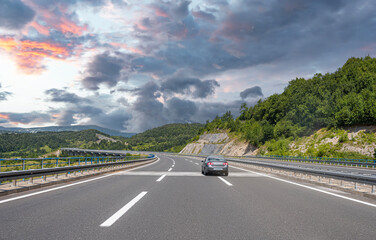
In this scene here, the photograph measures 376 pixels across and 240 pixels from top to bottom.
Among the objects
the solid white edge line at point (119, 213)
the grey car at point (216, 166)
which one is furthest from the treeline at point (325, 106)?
the solid white edge line at point (119, 213)

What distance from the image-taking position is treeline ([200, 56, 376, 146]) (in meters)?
58.5

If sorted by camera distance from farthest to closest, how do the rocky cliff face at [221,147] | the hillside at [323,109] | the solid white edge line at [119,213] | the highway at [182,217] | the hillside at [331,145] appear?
the rocky cliff face at [221,147]
the hillside at [323,109]
the hillside at [331,145]
the solid white edge line at [119,213]
the highway at [182,217]

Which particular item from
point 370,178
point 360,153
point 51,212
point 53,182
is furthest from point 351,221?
point 360,153

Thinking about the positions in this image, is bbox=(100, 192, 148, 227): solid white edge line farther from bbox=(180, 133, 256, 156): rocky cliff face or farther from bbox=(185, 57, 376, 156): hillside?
bbox=(180, 133, 256, 156): rocky cliff face

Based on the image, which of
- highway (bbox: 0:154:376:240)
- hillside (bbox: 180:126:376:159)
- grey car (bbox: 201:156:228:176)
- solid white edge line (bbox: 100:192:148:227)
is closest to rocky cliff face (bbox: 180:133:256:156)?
hillside (bbox: 180:126:376:159)

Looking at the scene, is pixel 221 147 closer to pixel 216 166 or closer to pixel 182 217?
pixel 216 166

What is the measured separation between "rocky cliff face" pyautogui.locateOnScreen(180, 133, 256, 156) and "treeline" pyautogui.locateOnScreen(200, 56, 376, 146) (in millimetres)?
3298

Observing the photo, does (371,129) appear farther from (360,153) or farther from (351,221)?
(351,221)

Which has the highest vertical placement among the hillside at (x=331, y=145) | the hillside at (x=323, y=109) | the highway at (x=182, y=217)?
the hillside at (x=323, y=109)

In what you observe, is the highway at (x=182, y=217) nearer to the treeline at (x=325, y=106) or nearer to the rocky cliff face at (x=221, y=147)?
the treeline at (x=325, y=106)

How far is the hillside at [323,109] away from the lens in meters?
58.4

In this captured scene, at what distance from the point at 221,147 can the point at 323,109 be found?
147 ft

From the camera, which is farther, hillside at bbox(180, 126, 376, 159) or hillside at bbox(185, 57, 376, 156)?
hillside at bbox(185, 57, 376, 156)

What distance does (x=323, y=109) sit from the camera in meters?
67.4
